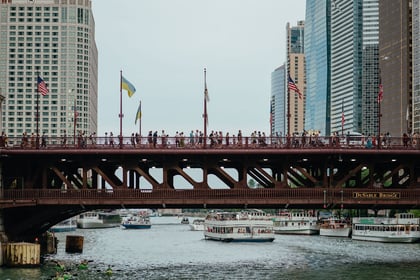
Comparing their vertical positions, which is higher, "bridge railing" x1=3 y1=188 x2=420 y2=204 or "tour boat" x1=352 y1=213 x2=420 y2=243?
"bridge railing" x1=3 y1=188 x2=420 y2=204

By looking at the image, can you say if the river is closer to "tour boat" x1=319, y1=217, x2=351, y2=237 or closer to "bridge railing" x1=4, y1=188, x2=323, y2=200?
"bridge railing" x1=4, y1=188, x2=323, y2=200

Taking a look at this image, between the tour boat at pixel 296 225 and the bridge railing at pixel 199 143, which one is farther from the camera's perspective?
the tour boat at pixel 296 225

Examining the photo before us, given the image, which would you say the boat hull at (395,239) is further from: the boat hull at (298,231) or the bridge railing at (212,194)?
the bridge railing at (212,194)

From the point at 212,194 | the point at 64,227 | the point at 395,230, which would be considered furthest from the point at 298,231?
the point at 212,194

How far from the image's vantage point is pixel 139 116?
257 ft

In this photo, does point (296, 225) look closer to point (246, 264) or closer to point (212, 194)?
point (246, 264)

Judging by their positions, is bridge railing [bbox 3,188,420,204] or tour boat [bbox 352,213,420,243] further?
tour boat [bbox 352,213,420,243]

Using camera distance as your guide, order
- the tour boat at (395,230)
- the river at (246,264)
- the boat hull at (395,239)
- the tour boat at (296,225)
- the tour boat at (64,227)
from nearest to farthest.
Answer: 1. the river at (246,264)
2. the boat hull at (395,239)
3. the tour boat at (395,230)
4. the tour boat at (296,225)
5. the tour boat at (64,227)

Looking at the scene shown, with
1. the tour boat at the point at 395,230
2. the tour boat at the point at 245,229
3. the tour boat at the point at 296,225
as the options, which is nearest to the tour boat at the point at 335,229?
the tour boat at the point at 296,225

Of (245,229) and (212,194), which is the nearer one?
(212,194)

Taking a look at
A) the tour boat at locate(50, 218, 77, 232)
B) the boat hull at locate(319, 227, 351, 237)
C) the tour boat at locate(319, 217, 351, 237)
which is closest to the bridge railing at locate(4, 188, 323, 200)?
the boat hull at locate(319, 227, 351, 237)

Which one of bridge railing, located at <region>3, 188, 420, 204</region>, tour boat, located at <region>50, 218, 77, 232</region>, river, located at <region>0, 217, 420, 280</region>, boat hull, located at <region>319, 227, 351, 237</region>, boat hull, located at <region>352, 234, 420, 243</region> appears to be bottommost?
tour boat, located at <region>50, 218, 77, 232</region>

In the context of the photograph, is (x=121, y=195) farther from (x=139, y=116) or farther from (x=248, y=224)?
(x=248, y=224)

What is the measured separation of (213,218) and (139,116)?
64.9 m
